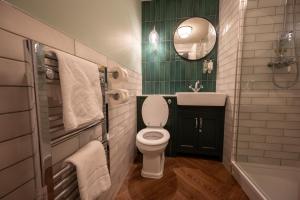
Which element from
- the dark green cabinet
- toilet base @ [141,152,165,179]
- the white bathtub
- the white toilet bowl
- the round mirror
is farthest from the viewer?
the round mirror

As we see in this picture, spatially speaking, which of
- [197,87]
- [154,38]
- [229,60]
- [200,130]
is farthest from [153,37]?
[200,130]

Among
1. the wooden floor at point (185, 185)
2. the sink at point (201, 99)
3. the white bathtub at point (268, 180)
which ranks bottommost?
the wooden floor at point (185, 185)

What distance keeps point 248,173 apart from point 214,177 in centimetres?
33

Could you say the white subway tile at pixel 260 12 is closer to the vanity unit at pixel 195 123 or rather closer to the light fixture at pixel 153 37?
the vanity unit at pixel 195 123

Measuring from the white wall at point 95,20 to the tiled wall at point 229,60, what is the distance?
3.88 ft

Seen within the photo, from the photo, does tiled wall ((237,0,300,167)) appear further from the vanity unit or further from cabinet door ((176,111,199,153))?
cabinet door ((176,111,199,153))

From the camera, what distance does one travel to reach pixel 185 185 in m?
1.47

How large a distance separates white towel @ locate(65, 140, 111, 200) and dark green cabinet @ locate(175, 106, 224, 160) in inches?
53.8

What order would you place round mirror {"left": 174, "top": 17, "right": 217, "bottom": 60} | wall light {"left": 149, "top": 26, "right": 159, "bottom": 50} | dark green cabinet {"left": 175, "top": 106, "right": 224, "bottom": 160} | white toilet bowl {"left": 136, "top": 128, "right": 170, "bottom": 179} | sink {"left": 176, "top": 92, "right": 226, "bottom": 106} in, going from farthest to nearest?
wall light {"left": 149, "top": 26, "right": 159, "bottom": 50}, round mirror {"left": 174, "top": 17, "right": 217, "bottom": 60}, dark green cabinet {"left": 175, "top": 106, "right": 224, "bottom": 160}, sink {"left": 176, "top": 92, "right": 226, "bottom": 106}, white toilet bowl {"left": 136, "top": 128, "right": 170, "bottom": 179}

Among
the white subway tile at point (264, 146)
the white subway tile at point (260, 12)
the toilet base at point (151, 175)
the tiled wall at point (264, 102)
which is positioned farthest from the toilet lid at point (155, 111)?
the white subway tile at point (260, 12)

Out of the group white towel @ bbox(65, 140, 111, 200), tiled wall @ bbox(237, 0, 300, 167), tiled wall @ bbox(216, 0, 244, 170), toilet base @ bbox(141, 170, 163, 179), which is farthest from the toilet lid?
white towel @ bbox(65, 140, 111, 200)

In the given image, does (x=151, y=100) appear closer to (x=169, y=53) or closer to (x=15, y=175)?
(x=169, y=53)

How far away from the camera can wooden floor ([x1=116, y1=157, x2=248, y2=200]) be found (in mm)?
1332

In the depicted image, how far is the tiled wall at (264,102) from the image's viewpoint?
153 centimetres
